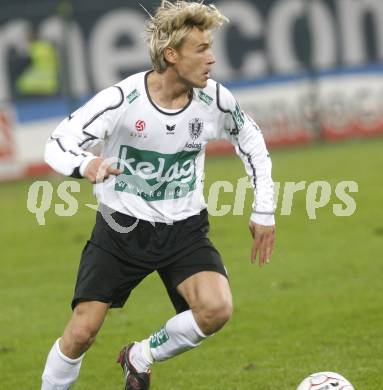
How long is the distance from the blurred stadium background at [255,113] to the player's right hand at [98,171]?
4.49m

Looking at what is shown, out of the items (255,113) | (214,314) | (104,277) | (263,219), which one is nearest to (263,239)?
(263,219)

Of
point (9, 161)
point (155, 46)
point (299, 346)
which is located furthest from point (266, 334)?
point (9, 161)

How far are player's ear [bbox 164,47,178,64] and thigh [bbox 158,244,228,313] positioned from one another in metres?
1.12

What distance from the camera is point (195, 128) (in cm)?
711

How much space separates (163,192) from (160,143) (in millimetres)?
314

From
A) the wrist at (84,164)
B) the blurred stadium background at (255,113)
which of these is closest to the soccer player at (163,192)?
the wrist at (84,164)

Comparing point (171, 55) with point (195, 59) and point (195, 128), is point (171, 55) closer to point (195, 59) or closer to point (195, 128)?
point (195, 59)

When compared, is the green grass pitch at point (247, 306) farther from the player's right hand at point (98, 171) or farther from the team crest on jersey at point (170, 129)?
the player's right hand at point (98, 171)

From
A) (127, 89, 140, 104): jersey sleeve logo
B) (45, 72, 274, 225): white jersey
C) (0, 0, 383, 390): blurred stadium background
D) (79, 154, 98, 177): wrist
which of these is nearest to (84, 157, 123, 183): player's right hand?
(79, 154, 98, 177): wrist

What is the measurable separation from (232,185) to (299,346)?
9.81 metres

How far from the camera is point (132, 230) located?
7129mm

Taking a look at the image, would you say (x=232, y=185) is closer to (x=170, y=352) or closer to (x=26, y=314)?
(x=26, y=314)

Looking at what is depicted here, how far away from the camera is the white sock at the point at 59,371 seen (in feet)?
23.0

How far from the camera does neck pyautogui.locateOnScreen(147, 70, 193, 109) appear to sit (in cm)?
707
